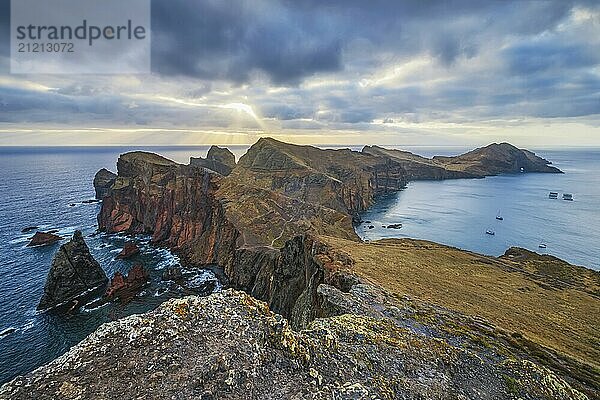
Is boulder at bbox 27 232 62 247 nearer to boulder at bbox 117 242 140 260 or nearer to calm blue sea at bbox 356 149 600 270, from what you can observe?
boulder at bbox 117 242 140 260

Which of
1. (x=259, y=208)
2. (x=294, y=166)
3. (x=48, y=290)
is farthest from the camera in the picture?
(x=294, y=166)

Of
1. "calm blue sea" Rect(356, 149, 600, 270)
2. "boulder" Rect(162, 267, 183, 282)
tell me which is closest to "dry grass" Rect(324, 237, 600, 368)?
"boulder" Rect(162, 267, 183, 282)

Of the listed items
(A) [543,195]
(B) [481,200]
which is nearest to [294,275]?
(B) [481,200]

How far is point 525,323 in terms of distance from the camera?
985 inches

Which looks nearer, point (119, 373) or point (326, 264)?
point (119, 373)

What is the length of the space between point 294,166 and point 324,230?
240 feet

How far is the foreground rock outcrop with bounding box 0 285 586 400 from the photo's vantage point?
409 inches

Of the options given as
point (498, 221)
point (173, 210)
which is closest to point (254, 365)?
point (173, 210)

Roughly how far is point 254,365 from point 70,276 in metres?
57.0

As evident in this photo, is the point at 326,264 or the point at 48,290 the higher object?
the point at 326,264

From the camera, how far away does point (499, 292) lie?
32438 millimetres

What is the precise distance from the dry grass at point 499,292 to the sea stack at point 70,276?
4532 cm

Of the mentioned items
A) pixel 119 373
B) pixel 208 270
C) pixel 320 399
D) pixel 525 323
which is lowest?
pixel 208 270

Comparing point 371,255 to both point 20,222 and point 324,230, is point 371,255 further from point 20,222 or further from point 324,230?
point 20,222
